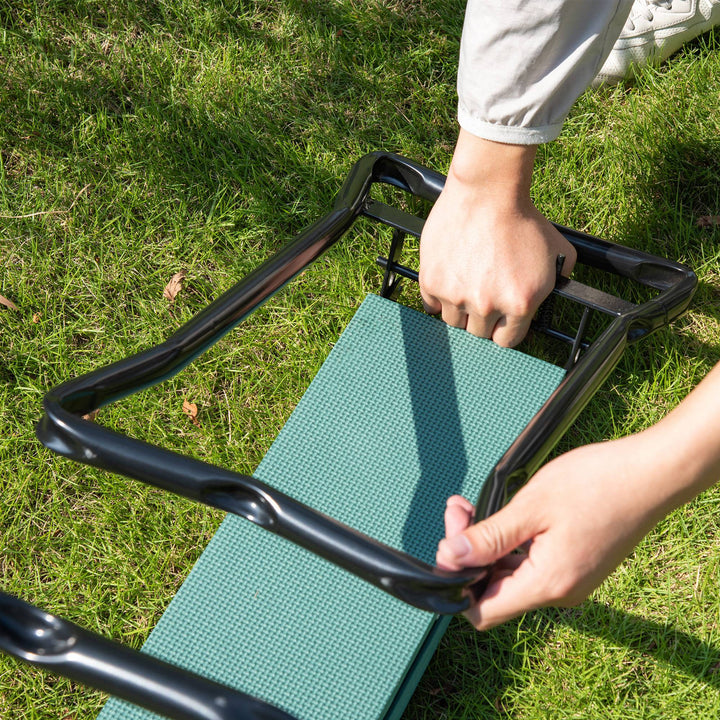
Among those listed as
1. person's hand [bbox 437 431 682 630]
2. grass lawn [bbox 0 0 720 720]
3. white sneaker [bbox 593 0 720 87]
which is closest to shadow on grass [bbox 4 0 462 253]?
grass lawn [bbox 0 0 720 720]

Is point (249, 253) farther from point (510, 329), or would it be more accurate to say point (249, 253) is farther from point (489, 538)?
point (489, 538)

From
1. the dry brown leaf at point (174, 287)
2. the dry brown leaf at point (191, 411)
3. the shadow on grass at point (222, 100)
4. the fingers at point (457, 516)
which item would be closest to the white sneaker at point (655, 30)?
the shadow on grass at point (222, 100)

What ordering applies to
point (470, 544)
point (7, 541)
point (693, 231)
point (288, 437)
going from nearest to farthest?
point (470, 544) → point (288, 437) → point (7, 541) → point (693, 231)

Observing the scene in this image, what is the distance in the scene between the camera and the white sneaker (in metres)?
1.93

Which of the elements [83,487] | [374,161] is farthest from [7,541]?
[374,161]

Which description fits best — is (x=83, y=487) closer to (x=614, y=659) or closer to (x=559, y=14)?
(x=614, y=659)

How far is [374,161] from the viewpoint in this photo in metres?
1.50

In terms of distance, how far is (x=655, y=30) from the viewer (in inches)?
76.4

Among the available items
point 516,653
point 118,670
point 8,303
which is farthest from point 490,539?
point 8,303

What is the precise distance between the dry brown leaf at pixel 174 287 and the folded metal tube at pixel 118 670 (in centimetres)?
106

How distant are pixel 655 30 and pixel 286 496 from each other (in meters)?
1.57

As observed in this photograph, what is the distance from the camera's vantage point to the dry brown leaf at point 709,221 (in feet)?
6.02

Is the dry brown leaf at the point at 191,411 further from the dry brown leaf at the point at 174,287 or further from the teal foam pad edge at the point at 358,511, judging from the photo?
the teal foam pad edge at the point at 358,511

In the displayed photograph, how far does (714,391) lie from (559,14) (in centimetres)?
55
